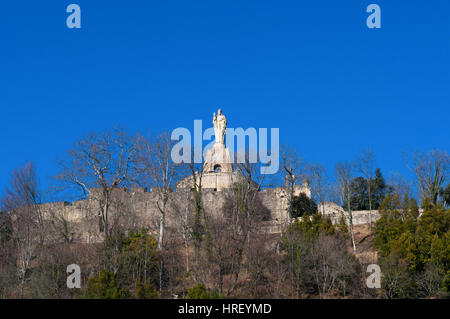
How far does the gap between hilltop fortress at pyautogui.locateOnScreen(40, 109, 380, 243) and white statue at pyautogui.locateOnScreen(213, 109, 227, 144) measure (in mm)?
4287

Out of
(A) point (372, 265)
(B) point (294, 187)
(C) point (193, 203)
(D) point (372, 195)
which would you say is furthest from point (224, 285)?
(D) point (372, 195)

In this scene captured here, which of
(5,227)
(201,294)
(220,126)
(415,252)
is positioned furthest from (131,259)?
(220,126)

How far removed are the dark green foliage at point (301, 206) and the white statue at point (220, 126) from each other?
417 inches

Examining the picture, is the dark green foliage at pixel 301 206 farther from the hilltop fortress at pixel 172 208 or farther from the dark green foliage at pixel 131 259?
the dark green foliage at pixel 131 259

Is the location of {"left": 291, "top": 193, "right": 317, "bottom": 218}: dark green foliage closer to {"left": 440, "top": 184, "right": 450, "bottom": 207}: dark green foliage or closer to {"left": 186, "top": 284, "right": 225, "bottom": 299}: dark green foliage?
{"left": 440, "top": 184, "right": 450, "bottom": 207}: dark green foliage

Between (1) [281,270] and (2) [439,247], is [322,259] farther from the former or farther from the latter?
(2) [439,247]

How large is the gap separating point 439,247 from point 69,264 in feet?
65.1

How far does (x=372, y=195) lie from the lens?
55.2 metres

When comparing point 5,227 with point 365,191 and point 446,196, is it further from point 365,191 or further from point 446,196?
point 446,196

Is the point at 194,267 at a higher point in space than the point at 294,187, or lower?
lower

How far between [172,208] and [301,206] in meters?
9.14
